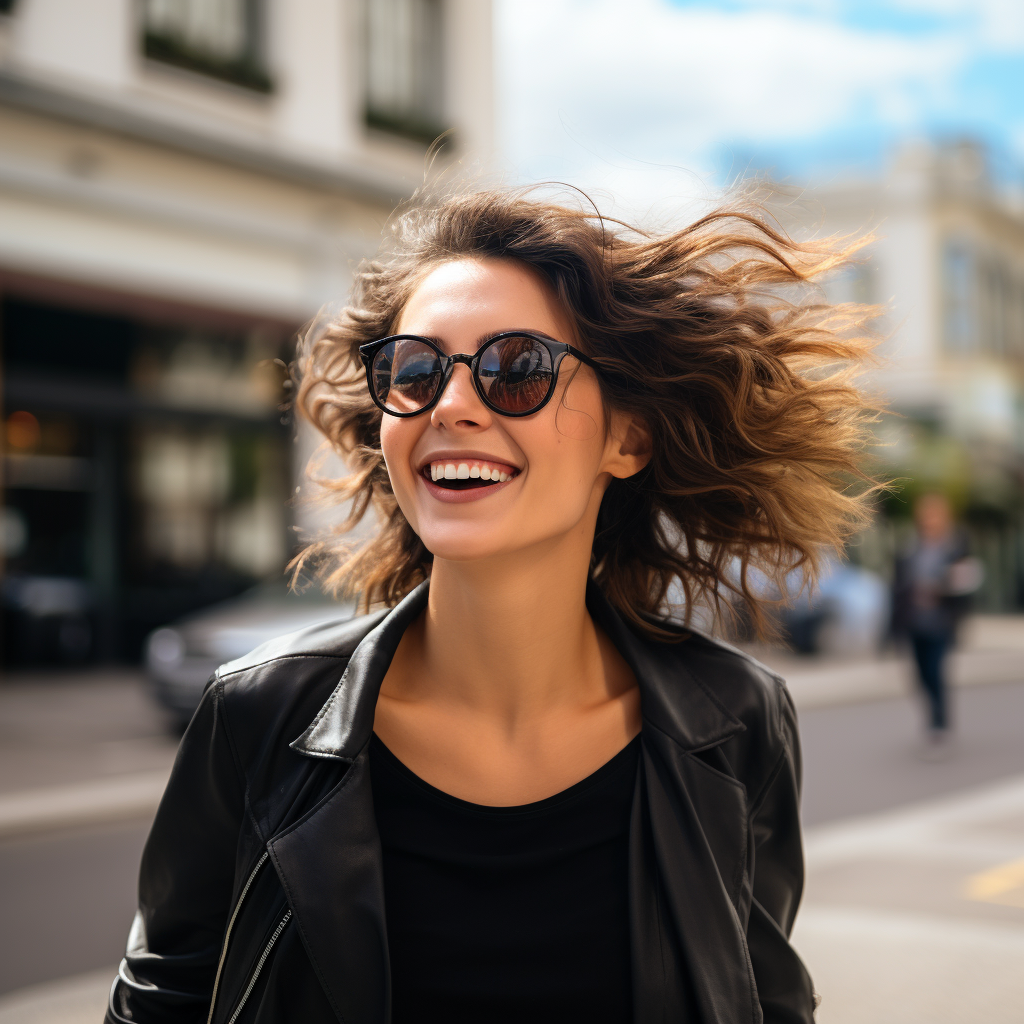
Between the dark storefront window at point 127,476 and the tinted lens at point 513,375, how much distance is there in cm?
1234

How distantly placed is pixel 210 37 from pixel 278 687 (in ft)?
43.2

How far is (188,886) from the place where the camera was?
5.65 ft

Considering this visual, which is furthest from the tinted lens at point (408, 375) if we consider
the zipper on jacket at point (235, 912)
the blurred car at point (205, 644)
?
the blurred car at point (205, 644)

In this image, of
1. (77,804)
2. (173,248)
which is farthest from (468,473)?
(173,248)

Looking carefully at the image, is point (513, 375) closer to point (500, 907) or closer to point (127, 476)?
point (500, 907)

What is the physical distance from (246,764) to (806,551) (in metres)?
1.13

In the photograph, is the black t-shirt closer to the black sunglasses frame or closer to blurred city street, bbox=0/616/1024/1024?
the black sunglasses frame

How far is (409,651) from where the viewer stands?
2.01 meters

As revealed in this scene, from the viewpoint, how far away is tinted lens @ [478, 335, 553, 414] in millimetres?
1754

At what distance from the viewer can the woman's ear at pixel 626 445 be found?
2006 mm

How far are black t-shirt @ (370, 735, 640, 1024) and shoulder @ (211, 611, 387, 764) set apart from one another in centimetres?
14

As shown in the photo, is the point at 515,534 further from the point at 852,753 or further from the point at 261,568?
the point at 261,568

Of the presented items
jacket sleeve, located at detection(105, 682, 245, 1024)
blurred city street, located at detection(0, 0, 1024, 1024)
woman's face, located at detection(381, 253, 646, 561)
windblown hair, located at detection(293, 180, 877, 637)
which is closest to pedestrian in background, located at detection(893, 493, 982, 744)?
blurred city street, located at detection(0, 0, 1024, 1024)

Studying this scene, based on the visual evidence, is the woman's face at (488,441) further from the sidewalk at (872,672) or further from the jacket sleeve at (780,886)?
the sidewalk at (872,672)
